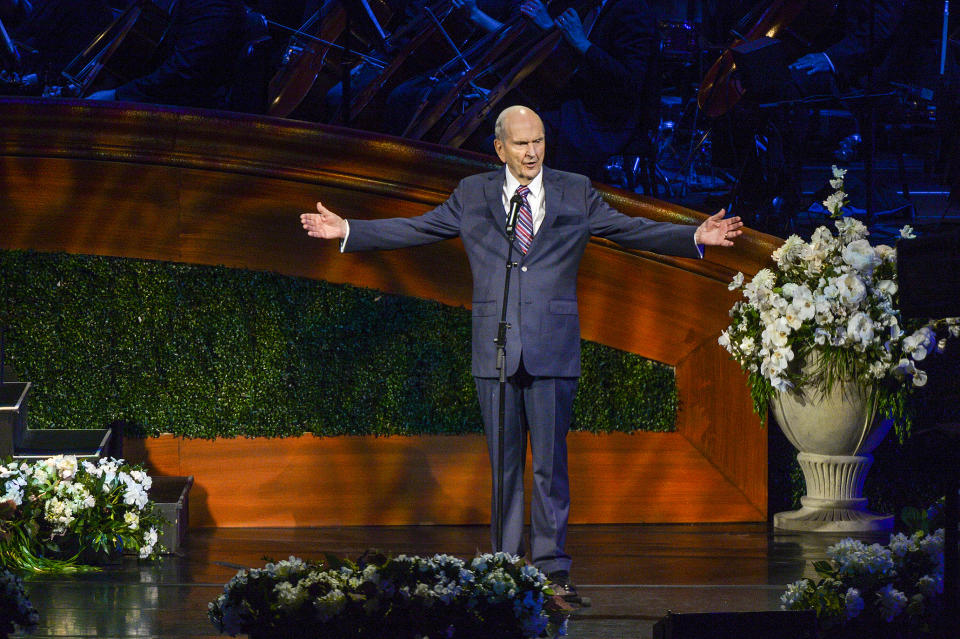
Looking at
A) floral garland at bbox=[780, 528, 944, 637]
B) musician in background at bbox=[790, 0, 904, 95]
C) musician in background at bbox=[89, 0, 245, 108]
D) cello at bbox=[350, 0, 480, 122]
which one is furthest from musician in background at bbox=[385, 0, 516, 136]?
floral garland at bbox=[780, 528, 944, 637]

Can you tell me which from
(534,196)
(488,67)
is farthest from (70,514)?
(488,67)

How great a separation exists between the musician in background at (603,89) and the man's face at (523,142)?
2.53 metres

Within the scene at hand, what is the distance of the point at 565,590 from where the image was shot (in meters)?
3.66

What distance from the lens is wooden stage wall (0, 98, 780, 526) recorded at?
5352 mm

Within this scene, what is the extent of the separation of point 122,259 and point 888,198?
3.67 m

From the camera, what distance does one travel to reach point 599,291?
5516 millimetres

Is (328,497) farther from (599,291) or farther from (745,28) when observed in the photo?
(745,28)

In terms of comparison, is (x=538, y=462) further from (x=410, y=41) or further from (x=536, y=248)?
(x=410, y=41)

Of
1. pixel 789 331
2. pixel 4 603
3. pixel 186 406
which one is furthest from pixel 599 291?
pixel 4 603

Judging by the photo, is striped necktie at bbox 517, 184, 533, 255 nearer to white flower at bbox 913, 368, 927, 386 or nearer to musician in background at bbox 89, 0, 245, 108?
white flower at bbox 913, 368, 927, 386

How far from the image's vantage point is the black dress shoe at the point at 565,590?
3658mm

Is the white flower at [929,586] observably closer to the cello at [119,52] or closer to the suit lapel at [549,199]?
the suit lapel at [549,199]

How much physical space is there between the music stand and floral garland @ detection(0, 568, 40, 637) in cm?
189

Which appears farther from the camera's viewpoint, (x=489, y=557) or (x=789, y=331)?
(x=789, y=331)
